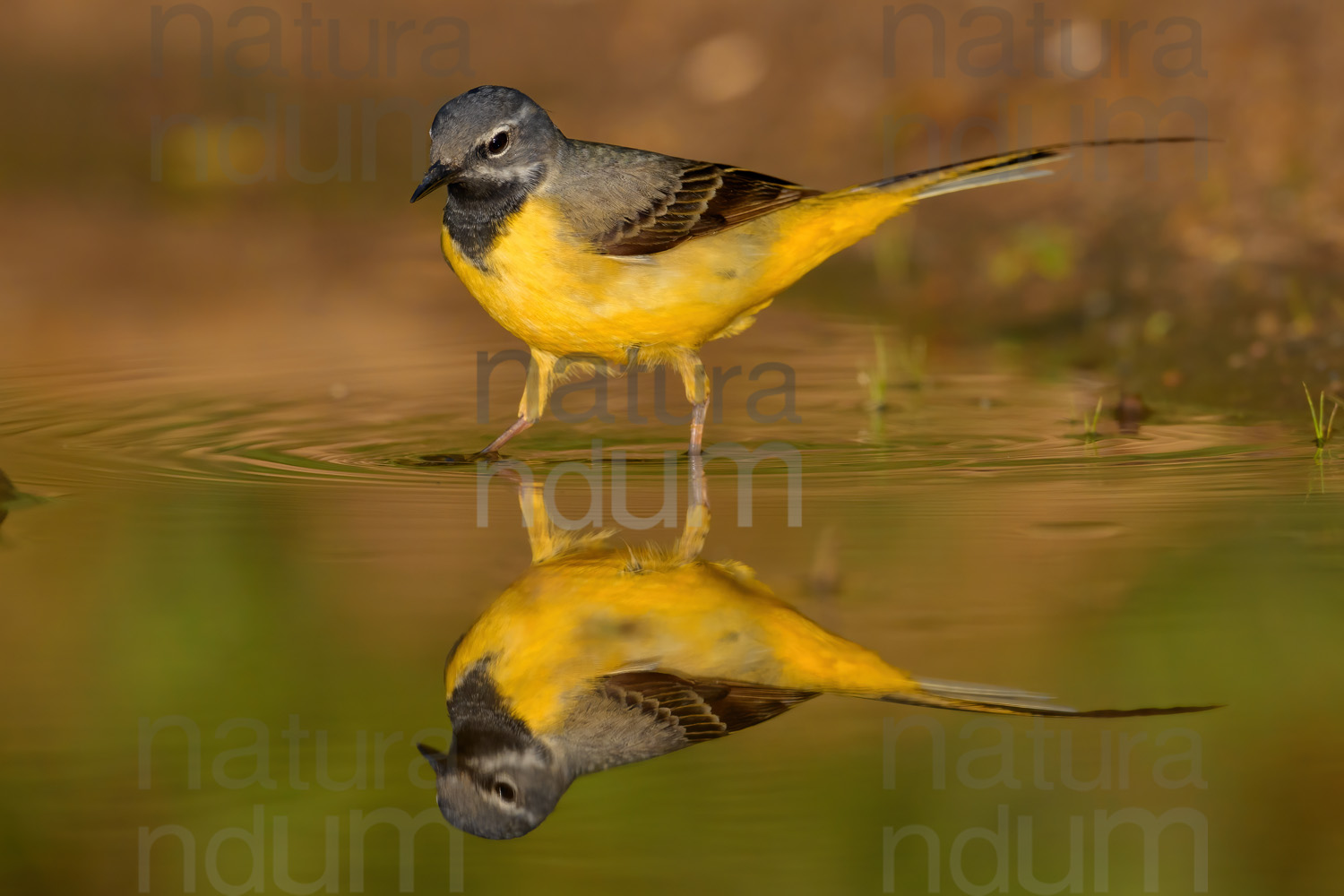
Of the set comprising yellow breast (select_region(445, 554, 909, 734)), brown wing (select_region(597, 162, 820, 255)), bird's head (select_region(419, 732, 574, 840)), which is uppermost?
brown wing (select_region(597, 162, 820, 255))

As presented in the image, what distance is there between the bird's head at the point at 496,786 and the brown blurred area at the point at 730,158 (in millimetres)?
4140

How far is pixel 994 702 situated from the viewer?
357 centimetres

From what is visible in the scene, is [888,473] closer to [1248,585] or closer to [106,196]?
[1248,585]

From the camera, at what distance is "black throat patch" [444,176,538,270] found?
5812 mm

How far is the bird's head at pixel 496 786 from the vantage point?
3.25m

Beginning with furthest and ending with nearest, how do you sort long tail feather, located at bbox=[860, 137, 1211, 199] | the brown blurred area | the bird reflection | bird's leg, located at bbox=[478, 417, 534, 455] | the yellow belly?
the brown blurred area → bird's leg, located at bbox=[478, 417, 534, 455] → long tail feather, located at bbox=[860, 137, 1211, 199] → the yellow belly → the bird reflection

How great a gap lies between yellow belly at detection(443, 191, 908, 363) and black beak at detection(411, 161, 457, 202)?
0.87 ft

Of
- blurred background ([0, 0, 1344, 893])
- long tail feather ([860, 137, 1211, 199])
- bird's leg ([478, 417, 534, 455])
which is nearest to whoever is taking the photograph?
blurred background ([0, 0, 1344, 893])

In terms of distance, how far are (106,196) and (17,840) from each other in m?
8.97

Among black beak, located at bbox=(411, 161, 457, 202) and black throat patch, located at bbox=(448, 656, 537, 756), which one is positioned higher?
black beak, located at bbox=(411, 161, 457, 202)

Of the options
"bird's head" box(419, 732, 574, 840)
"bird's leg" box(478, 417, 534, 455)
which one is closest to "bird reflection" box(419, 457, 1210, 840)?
"bird's head" box(419, 732, 574, 840)

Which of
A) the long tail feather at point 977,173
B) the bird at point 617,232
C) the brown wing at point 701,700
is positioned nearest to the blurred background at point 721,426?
the brown wing at point 701,700

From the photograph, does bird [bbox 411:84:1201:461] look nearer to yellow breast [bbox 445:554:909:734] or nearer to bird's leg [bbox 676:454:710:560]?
bird's leg [bbox 676:454:710:560]

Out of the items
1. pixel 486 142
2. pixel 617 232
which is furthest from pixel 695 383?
pixel 486 142
